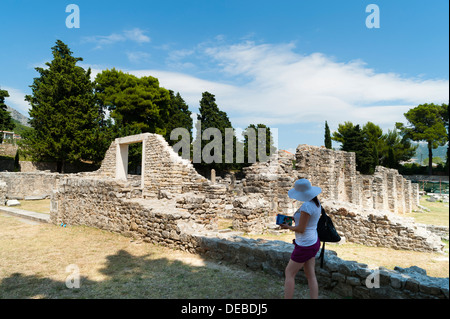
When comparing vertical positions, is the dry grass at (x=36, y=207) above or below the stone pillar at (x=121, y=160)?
below

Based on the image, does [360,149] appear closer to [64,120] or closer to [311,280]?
[64,120]

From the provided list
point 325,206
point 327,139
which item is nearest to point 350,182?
point 325,206

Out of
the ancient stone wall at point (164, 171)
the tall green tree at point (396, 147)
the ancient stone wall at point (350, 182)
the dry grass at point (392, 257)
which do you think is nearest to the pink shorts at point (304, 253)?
the dry grass at point (392, 257)

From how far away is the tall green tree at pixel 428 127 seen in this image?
4375cm

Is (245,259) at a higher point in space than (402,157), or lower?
lower

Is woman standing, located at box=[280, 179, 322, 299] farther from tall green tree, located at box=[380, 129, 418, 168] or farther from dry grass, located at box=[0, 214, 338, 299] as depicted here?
tall green tree, located at box=[380, 129, 418, 168]

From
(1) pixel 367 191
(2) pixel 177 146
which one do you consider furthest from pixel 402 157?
(2) pixel 177 146

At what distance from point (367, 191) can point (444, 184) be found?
25.1 meters

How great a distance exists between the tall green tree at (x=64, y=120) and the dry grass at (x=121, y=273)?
65.2ft

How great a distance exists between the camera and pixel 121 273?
5.07 meters

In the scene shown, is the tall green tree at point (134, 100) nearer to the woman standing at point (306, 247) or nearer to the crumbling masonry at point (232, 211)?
the crumbling masonry at point (232, 211)

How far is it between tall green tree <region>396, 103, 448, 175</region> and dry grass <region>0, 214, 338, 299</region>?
49.7m
